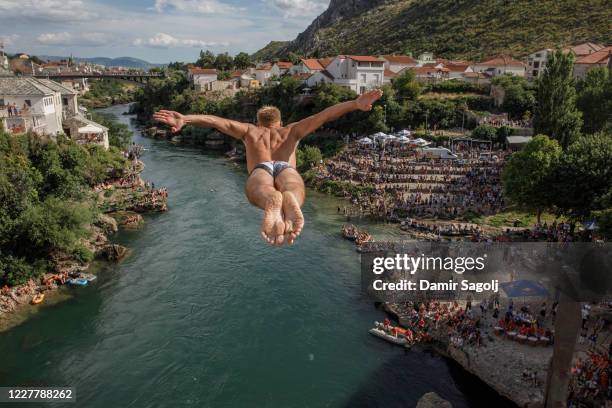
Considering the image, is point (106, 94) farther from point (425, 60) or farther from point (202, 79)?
point (425, 60)

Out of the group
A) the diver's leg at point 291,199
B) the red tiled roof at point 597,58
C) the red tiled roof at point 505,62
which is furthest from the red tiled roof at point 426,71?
the diver's leg at point 291,199

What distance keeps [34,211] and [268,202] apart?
2227 cm

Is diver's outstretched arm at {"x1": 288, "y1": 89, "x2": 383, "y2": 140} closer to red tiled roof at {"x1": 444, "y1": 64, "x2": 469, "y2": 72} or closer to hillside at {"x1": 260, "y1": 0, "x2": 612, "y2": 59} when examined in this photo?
red tiled roof at {"x1": 444, "y1": 64, "x2": 469, "y2": 72}

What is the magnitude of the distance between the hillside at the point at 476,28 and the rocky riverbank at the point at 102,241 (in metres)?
54.7

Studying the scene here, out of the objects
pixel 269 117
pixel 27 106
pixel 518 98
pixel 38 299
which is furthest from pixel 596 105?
pixel 27 106

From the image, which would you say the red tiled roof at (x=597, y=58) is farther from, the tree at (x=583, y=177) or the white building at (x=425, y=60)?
the tree at (x=583, y=177)

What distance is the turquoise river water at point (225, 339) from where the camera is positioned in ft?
52.1

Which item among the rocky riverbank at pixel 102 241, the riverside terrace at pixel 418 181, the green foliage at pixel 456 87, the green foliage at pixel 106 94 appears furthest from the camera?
the green foliage at pixel 106 94

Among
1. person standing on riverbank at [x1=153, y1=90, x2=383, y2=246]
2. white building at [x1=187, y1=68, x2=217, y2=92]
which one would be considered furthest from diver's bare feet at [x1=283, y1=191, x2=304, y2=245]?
white building at [x1=187, y1=68, x2=217, y2=92]

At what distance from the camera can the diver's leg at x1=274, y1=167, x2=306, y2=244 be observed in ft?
14.4

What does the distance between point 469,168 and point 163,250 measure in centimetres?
2334

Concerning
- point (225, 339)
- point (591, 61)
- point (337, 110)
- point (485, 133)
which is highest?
point (591, 61)

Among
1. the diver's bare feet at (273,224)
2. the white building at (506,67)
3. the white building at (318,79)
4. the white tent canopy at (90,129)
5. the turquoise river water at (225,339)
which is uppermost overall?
the white building at (506,67)

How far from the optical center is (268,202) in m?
4.43
